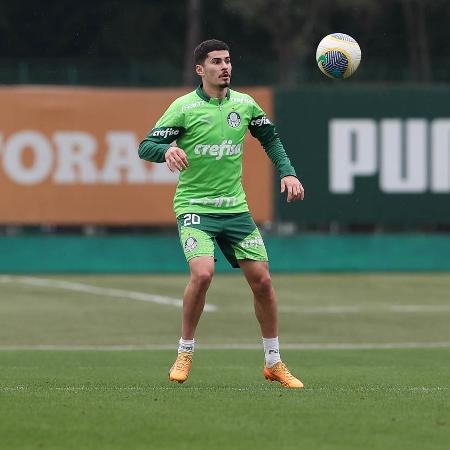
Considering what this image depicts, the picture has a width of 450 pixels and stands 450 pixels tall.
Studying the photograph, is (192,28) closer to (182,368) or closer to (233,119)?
(233,119)

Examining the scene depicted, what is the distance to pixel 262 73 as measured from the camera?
28125 millimetres

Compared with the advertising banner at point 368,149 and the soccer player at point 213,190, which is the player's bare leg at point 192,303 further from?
the advertising banner at point 368,149

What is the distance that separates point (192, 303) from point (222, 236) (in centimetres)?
53

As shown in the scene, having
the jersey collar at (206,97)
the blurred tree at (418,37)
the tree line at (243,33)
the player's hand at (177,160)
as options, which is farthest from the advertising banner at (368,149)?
the player's hand at (177,160)

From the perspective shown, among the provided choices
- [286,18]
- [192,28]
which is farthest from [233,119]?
[286,18]

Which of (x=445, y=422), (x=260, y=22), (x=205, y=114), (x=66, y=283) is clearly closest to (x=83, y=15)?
(x=260, y=22)

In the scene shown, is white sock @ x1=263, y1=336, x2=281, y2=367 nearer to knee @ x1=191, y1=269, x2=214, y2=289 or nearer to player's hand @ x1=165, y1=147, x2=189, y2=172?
knee @ x1=191, y1=269, x2=214, y2=289

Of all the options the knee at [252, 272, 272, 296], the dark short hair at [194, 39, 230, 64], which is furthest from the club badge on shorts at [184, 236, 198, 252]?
the dark short hair at [194, 39, 230, 64]

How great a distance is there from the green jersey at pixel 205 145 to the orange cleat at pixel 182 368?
1.01 metres

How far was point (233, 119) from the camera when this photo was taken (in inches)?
442

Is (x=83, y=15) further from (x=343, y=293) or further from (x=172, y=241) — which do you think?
(x=343, y=293)

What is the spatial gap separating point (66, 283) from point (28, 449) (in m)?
16.5

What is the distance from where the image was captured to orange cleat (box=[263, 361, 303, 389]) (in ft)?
36.0

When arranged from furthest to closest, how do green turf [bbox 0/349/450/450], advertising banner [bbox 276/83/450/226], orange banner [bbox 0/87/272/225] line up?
advertising banner [bbox 276/83/450/226]
orange banner [bbox 0/87/272/225]
green turf [bbox 0/349/450/450]
